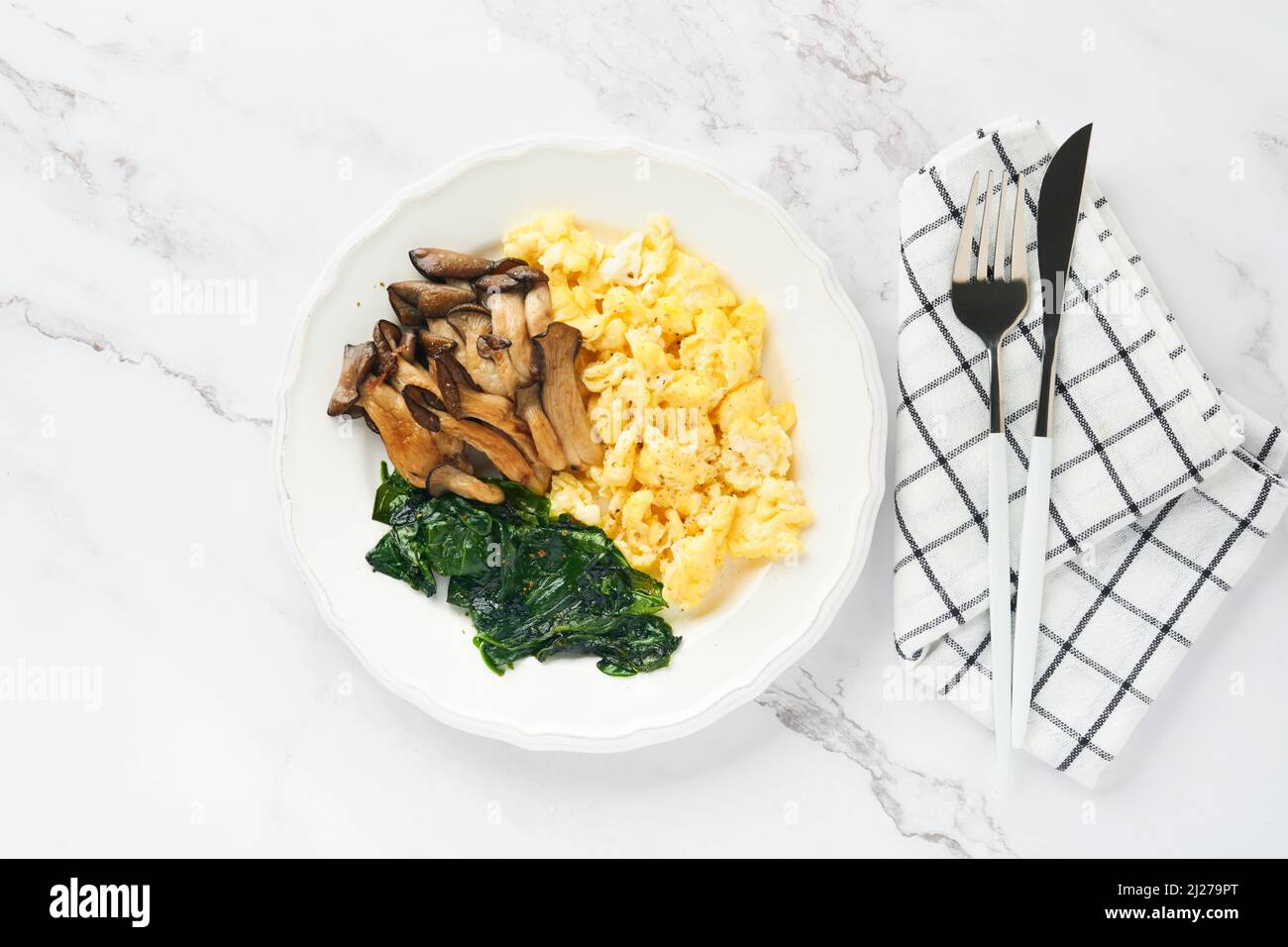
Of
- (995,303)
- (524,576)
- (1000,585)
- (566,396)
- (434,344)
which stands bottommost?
(524,576)

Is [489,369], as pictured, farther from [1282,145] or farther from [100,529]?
[1282,145]

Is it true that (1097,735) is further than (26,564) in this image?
No

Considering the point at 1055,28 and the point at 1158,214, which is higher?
the point at 1055,28

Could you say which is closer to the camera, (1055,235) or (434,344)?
(1055,235)

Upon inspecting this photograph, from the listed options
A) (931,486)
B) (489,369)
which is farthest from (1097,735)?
(489,369)

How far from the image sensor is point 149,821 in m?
3.09

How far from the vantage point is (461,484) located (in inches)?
108

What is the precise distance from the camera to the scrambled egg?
2643 mm

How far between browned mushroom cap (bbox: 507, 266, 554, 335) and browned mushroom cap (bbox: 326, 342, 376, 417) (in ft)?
1.61

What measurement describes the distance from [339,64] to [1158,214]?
8.86ft

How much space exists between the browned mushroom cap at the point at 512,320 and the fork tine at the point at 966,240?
128cm

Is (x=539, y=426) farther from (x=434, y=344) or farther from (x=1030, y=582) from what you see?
(x=1030, y=582)

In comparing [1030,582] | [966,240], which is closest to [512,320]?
[966,240]

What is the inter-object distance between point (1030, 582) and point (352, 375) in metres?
2.13
